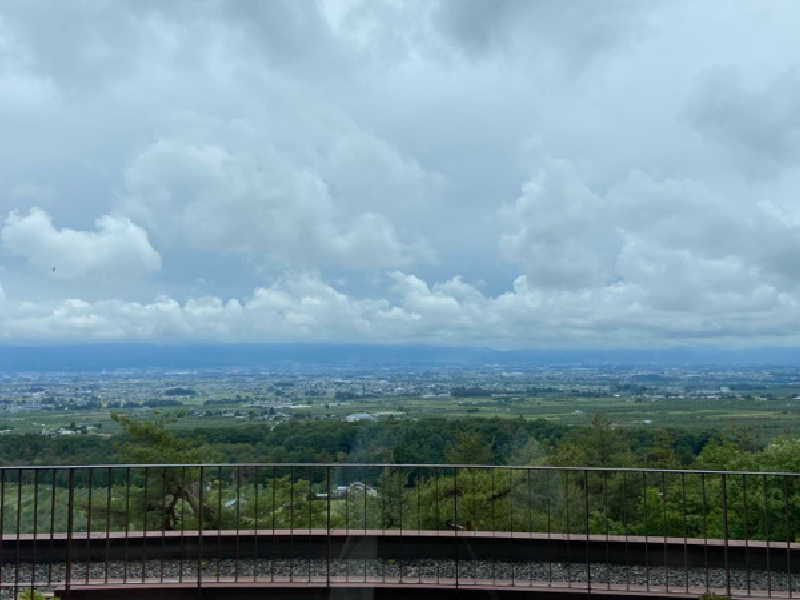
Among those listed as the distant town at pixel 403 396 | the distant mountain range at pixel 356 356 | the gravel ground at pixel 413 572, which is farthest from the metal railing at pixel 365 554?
the distant mountain range at pixel 356 356

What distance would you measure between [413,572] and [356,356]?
47.9ft

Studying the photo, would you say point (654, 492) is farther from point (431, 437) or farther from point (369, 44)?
point (369, 44)

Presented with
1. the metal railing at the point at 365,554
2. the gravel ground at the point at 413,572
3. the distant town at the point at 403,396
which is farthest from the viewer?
the distant town at the point at 403,396

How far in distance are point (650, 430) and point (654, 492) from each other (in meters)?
3.59

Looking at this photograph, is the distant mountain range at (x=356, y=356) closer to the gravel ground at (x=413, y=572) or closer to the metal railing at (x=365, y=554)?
the metal railing at (x=365, y=554)

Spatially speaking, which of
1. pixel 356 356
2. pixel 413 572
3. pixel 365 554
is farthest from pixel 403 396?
pixel 413 572

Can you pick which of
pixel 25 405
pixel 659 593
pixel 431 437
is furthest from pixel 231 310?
pixel 659 593

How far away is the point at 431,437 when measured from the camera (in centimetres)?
1365

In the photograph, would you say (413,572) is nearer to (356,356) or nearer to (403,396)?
(403,396)

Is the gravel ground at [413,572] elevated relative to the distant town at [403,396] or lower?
lower

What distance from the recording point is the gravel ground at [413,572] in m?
5.43

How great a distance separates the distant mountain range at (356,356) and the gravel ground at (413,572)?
1345 cm

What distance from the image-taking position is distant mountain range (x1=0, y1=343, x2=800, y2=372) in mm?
18547

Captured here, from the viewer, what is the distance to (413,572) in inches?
227
